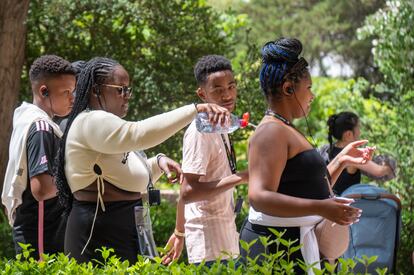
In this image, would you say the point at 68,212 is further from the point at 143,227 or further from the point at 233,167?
the point at 233,167

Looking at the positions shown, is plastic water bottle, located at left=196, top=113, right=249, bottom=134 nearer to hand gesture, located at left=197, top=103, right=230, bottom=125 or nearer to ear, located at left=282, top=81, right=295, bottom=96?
hand gesture, located at left=197, top=103, right=230, bottom=125

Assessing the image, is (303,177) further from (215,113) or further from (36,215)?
(36,215)

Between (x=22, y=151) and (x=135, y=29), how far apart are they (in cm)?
506

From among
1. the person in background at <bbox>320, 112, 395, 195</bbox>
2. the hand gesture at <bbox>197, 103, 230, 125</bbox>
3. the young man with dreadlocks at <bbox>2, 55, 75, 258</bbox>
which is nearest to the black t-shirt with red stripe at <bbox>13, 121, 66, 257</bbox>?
the young man with dreadlocks at <bbox>2, 55, 75, 258</bbox>

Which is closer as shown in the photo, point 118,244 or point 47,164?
point 118,244

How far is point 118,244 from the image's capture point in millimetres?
4609

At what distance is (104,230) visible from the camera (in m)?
4.57

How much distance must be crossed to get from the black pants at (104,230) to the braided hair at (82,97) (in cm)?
10

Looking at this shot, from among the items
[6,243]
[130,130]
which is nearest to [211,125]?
[130,130]

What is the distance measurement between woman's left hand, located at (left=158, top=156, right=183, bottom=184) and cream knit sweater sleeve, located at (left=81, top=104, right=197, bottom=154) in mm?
636

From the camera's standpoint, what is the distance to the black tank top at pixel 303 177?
402 cm

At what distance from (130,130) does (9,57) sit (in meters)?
5.24

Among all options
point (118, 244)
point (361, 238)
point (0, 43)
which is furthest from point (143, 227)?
point (0, 43)

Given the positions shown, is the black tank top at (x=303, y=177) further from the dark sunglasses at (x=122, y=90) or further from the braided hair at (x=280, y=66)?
the dark sunglasses at (x=122, y=90)
